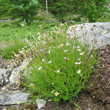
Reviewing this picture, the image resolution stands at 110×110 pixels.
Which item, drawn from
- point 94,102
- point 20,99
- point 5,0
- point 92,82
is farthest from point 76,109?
point 5,0

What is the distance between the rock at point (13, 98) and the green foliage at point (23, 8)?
35.7 ft

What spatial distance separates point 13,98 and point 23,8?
11241 millimetres

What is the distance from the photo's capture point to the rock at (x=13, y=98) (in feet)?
11.2

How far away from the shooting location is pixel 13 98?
3.57 m

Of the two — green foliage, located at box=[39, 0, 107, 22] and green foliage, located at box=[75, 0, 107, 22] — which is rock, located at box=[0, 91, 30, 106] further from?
green foliage, located at box=[75, 0, 107, 22]

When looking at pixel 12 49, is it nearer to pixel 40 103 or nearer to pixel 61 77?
pixel 40 103

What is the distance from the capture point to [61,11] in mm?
14828

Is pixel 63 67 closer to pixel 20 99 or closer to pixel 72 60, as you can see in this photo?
pixel 72 60

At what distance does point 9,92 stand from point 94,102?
6.09 feet

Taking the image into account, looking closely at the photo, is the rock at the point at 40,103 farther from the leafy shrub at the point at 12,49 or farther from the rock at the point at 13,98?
the leafy shrub at the point at 12,49

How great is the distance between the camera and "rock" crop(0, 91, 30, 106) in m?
3.43

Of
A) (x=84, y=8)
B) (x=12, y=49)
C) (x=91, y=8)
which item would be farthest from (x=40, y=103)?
(x=84, y=8)

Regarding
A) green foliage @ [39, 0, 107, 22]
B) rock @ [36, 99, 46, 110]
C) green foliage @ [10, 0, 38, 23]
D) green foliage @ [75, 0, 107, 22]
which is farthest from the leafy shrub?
Answer: green foliage @ [10, 0, 38, 23]

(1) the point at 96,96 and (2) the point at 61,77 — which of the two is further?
(2) the point at 61,77
